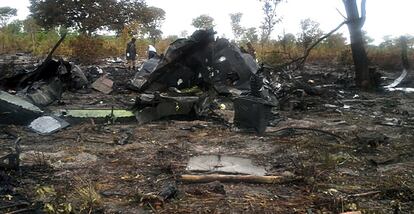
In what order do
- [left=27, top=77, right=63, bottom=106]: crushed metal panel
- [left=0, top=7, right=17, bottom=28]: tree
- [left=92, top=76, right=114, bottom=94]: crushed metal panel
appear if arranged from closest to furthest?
[left=27, top=77, right=63, bottom=106]: crushed metal panel → [left=92, top=76, right=114, bottom=94]: crushed metal panel → [left=0, top=7, right=17, bottom=28]: tree

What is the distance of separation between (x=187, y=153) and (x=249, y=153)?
80cm

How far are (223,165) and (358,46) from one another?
936 cm

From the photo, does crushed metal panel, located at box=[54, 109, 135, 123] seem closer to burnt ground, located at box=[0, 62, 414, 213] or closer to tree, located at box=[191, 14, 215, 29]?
burnt ground, located at box=[0, 62, 414, 213]

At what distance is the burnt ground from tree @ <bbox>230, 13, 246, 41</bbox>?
26237mm

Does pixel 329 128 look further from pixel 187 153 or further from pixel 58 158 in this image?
pixel 58 158

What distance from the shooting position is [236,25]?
122 feet

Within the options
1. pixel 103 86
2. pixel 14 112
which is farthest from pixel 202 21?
pixel 14 112

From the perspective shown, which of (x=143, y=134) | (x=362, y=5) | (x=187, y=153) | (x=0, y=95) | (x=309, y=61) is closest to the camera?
(x=187, y=153)

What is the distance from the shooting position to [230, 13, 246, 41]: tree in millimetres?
34281

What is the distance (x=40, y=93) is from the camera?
8.95m

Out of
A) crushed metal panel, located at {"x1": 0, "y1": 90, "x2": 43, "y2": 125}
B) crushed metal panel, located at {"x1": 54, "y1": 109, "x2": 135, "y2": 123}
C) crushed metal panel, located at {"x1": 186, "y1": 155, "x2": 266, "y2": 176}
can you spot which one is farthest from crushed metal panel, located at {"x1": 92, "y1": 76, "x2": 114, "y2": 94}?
crushed metal panel, located at {"x1": 186, "y1": 155, "x2": 266, "y2": 176}

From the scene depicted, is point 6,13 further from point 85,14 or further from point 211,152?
point 211,152

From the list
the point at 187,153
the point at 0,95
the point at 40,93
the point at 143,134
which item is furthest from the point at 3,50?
the point at 187,153

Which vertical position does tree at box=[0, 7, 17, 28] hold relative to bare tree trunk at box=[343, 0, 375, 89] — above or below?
above
